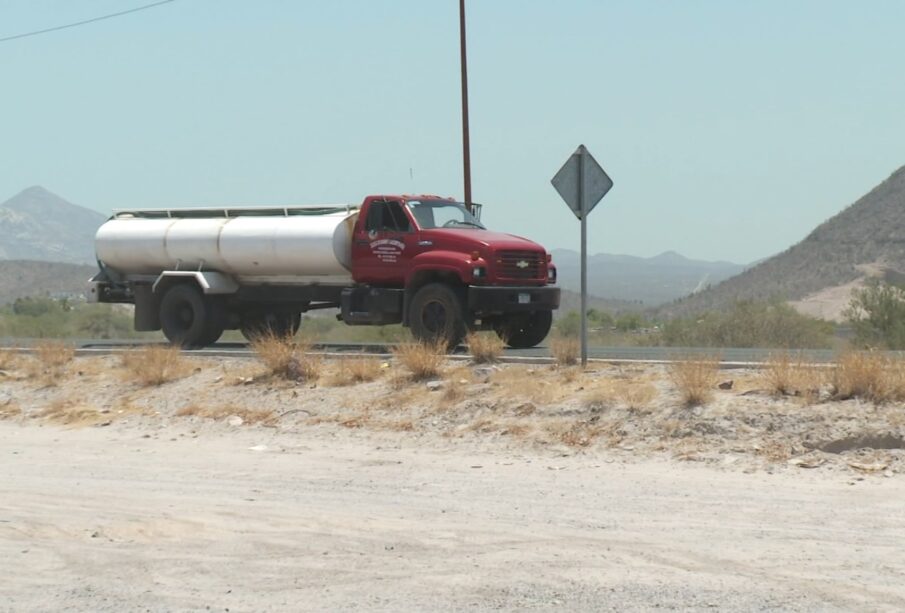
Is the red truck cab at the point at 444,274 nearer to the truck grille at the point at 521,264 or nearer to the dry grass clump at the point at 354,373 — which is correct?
the truck grille at the point at 521,264

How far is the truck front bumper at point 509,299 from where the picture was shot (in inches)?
834

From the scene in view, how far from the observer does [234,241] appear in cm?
2412

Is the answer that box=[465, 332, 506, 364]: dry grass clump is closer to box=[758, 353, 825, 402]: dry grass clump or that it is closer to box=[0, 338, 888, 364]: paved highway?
box=[0, 338, 888, 364]: paved highway

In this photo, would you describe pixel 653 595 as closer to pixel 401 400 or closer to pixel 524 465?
pixel 524 465

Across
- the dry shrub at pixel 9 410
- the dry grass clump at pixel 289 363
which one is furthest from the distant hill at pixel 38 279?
the dry grass clump at pixel 289 363

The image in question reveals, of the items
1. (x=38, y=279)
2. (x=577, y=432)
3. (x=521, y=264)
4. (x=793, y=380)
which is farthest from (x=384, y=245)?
(x=38, y=279)

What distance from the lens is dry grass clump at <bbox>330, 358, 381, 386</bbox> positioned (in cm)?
1756

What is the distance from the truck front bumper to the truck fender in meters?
5.35

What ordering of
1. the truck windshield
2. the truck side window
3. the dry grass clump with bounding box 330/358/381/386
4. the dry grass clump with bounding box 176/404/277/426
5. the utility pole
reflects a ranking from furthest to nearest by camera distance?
the utility pole → the truck windshield → the truck side window → the dry grass clump with bounding box 330/358/381/386 → the dry grass clump with bounding box 176/404/277/426

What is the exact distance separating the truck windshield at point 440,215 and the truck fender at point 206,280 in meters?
4.07

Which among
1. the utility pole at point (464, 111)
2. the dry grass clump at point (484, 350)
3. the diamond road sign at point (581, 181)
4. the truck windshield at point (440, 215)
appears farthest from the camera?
the utility pole at point (464, 111)

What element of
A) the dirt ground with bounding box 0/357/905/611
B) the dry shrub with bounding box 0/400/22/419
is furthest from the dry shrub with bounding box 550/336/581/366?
the dry shrub with bounding box 0/400/22/419

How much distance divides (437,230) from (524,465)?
31.5ft

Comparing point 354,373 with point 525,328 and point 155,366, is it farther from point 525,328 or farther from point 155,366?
point 525,328
